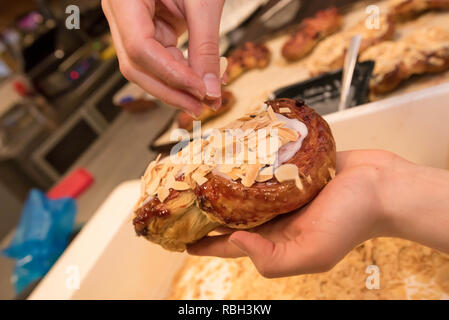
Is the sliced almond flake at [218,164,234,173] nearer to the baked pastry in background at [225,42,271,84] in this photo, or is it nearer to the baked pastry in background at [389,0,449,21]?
the baked pastry in background at [225,42,271,84]

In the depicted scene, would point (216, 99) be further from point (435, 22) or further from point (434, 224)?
point (435, 22)

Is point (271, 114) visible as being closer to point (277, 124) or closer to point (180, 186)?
point (277, 124)

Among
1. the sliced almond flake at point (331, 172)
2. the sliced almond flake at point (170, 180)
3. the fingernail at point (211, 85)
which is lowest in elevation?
the sliced almond flake at point (331, 172)


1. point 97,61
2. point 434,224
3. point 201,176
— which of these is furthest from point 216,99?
point 97,61

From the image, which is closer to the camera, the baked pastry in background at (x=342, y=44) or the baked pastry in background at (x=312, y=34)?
the baked pastry in background at (x=342, y=44)

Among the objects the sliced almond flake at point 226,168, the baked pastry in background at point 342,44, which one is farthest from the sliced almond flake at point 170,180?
the baked pastry in background at point 342,44

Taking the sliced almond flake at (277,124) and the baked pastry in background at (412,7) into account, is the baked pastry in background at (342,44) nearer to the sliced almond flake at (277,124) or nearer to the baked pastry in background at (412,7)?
the baked pastry in background at (412,7)

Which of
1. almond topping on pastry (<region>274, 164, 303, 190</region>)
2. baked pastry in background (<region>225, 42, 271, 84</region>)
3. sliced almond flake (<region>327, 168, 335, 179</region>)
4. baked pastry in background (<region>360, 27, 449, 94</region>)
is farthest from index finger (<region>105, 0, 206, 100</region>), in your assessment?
baked pastry in background (<region>225, 42, 271, 84</region>)
